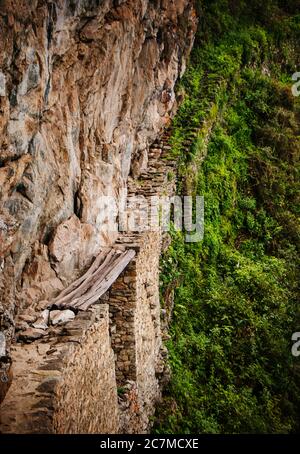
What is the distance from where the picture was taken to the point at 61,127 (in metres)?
8.48

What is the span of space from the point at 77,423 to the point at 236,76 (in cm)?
1382

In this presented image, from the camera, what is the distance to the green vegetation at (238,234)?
38.3 ft

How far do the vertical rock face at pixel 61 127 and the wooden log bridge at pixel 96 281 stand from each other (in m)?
0.26

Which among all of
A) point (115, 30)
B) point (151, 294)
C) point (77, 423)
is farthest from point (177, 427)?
point (115, 30)

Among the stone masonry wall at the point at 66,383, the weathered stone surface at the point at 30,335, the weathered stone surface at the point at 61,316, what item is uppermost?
the weathered stone surface at the point at 61,316

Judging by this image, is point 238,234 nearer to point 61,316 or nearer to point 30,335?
point 61,316

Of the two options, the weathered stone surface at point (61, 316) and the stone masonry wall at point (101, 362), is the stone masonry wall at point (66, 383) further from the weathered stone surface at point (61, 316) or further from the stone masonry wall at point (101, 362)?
the weathered stone surface at point (61, 316)

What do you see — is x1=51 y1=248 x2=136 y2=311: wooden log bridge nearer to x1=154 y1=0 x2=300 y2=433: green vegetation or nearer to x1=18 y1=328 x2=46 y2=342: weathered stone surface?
x1=18 y1=328 x2=46 y2=342: weathered stone surface

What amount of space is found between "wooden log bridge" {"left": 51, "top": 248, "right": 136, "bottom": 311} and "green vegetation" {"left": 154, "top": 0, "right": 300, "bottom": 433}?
3080 millimetres

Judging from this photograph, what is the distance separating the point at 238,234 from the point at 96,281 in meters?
7.56

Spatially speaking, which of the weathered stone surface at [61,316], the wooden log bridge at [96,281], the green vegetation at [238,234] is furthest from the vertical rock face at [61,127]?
the green vegetation at [238,234]

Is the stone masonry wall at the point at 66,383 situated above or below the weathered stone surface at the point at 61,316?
below

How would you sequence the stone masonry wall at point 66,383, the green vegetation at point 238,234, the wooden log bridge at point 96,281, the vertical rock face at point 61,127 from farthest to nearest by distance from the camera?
the green vegetation at point 238,234
the wooden log bridge at point 96,281
the vertical rock face at point 61,127
the stone masonry wall at point 66,383

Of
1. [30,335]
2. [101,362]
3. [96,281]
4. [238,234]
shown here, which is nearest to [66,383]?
[30,335]
